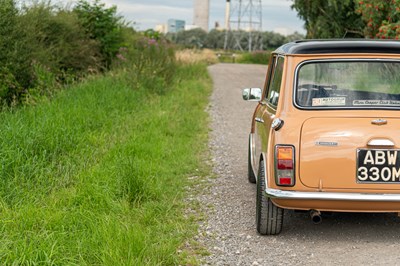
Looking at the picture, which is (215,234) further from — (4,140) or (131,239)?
(4,140)

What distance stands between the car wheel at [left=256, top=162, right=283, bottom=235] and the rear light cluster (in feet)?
Result: 1.16

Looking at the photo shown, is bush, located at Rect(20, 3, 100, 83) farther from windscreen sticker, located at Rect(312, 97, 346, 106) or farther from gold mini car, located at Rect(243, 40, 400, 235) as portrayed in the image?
windscreen sticker, located at Rect(312, 97, 346, 106)

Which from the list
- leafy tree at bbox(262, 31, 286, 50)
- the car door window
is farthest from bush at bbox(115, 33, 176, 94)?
leafy tree at bbox(262, 31, 286, 50)

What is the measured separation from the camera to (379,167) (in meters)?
4.97

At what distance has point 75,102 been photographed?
36.7 feet

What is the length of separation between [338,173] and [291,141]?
1.57 ft

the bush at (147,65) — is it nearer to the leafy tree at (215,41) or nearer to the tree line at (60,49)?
the tree line at (60,49)

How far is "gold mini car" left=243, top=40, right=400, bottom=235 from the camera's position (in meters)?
4.98

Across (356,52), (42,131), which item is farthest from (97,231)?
(42,131)

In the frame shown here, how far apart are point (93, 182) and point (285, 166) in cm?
252

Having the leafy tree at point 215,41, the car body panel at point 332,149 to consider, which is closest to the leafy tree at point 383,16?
the car body panel at point 332,149

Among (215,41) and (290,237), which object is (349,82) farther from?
(215,41)

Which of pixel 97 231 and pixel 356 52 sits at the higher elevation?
pixel 356 52

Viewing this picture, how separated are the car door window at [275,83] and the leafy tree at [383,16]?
790cm
